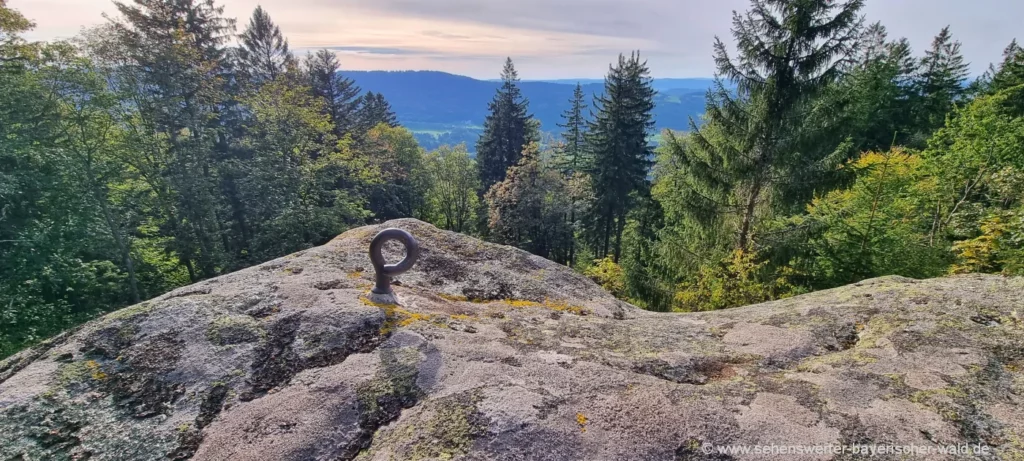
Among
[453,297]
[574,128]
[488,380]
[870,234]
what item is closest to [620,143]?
[574,128]

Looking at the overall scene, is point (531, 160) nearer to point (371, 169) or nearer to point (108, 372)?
point (371, 169)

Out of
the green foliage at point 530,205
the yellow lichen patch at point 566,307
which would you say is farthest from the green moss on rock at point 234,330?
the green foliage at point 530,205

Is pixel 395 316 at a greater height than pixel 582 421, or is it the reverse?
pixel 395 316

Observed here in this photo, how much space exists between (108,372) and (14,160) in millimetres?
16010

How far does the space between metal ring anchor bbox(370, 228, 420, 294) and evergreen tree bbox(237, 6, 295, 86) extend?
29.9 m

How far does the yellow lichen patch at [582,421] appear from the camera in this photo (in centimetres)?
271

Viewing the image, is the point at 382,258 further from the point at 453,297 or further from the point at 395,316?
the point at 453,297

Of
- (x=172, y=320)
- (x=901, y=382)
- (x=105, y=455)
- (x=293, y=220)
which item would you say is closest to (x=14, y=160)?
(x=293, y=220)

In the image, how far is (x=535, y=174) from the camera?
95.2 ft

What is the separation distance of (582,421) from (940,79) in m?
40.9

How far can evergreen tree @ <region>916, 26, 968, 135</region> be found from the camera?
92.1ft

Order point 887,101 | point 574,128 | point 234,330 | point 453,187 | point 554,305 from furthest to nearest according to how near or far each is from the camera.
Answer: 1. point 574,128
2. point 453,187
3. point 887,101
4. point 554,305
5. point 234,330

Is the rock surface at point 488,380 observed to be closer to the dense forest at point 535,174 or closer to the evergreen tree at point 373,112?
the dense forest at point 535,174

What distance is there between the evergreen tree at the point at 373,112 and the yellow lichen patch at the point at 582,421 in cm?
3998
